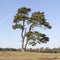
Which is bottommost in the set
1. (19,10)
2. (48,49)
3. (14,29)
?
(48,49)

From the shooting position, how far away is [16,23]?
135ft

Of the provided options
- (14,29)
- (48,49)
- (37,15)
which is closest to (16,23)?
(14,29)

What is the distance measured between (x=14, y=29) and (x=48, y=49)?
37.4 feet

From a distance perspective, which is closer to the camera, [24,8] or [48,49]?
[24,8]

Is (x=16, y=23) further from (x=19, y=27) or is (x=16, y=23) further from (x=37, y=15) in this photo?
(x=37, y=15)

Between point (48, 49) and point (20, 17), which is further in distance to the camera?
point (48, 49)

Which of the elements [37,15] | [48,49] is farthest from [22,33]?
[48,49]

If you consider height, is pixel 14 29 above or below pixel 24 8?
below

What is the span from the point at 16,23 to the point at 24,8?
113 inches

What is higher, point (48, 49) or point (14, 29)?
point (14, 29)

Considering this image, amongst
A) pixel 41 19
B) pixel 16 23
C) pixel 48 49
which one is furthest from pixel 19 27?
pixel 48 49

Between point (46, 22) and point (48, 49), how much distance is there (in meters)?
10.3

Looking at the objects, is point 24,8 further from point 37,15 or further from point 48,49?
point 48,49

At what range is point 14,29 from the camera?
41.4 metres
